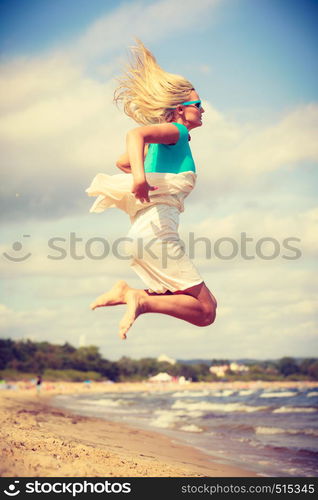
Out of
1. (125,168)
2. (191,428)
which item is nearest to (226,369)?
(191,428)

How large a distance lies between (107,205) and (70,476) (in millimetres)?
1983

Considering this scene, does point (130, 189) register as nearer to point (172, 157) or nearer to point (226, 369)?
point (172, 157)

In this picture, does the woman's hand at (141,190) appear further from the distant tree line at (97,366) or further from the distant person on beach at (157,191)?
the distant tree line at (97,366)

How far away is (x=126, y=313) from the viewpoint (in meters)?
3.64

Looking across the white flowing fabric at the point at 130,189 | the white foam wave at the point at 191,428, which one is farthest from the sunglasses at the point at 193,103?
the white foam wave at the point at 191,428

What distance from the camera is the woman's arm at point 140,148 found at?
362 cm

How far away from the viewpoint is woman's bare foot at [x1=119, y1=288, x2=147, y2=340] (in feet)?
11.6

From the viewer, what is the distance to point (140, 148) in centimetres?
366

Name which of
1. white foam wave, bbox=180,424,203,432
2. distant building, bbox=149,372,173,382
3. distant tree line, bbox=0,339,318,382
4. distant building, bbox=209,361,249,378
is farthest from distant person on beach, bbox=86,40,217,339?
distant building, bbox=209,361,249,378

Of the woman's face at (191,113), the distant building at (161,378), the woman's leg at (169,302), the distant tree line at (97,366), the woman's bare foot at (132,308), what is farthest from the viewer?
the distant building at (161,378)

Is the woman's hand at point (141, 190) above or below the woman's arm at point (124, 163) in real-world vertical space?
below

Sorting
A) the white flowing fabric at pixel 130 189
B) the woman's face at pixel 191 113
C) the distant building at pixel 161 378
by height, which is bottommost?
the white flowing fabric at pixel 130 189

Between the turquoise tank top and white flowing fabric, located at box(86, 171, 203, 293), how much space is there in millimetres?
62
